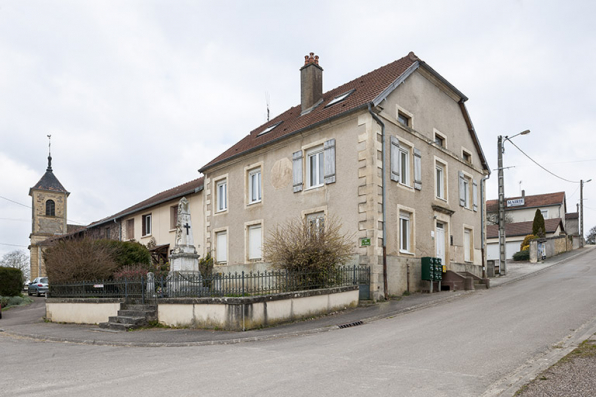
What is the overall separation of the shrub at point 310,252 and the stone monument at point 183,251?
239 cm

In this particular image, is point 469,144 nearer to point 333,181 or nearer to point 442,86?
point 442,86

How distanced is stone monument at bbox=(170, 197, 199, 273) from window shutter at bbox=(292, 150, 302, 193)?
4.27m

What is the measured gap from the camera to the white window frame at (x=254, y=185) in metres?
19.9

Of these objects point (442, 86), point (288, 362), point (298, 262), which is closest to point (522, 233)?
point (442, 86)

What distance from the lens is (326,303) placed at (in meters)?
12.9

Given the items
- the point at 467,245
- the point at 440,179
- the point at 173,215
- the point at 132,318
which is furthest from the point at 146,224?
the point at 467,245

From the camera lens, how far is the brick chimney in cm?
2011

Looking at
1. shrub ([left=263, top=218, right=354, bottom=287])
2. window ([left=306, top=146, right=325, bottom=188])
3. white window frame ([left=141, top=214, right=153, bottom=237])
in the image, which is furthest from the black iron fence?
white window frame ([left=141, top=214, right=153, bottom=237])

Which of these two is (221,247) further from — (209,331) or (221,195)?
(209,331)

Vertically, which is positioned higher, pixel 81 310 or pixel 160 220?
pixel 160 220

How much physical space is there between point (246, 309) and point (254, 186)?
987 cm

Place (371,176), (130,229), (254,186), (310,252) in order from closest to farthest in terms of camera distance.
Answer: (310,252) → (371,176) → (254,186) → (130,229)

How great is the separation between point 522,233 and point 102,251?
36369 mm

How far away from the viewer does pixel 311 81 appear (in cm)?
2014
